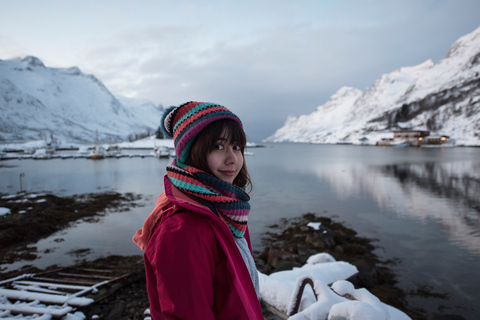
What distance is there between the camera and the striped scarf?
1411mm

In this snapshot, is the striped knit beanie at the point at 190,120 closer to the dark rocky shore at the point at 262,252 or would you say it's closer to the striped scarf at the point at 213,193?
the striped scarf at the point at 213,193

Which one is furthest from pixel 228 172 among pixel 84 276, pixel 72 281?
pixel 84 276

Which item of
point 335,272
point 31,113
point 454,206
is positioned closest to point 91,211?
point 335,272

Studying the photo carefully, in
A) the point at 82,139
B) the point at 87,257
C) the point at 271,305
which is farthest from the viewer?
the point at 82,139

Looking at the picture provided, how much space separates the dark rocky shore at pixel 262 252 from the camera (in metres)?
5.89

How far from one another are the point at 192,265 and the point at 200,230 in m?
0.16

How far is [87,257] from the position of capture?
29.3ft

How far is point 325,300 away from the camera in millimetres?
3225

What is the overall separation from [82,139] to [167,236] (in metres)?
196

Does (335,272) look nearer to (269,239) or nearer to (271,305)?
(271,305)

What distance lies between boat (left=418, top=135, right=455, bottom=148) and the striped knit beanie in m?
106

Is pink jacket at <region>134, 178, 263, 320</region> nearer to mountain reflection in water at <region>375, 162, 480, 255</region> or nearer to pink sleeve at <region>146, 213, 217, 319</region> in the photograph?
pink sleeve at <region>146, 213, 217, 319</region>

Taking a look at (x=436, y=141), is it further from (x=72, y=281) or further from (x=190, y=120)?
(x=190, y=120)

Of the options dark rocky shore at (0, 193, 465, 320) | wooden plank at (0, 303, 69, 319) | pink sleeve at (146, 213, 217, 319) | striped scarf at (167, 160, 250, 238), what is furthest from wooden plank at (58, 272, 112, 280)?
pink sleeve at (146, 213, 217, 319)
